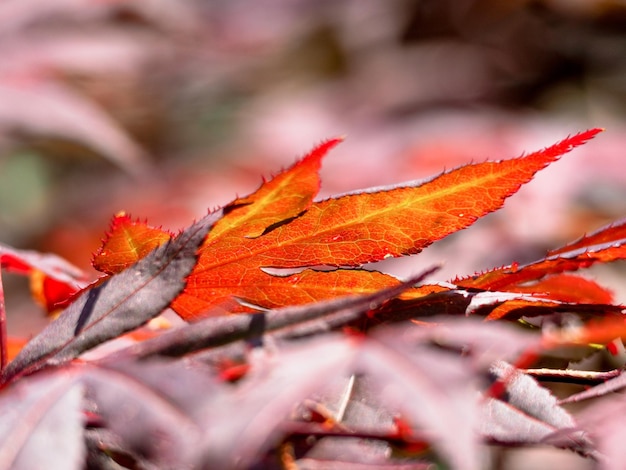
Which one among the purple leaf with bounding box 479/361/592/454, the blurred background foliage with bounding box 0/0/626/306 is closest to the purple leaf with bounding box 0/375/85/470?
the purple leaf with bounding box 479/361/592/454

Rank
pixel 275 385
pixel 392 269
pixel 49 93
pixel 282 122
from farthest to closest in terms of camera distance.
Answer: pixel 282 122
pixel 49 93
pixel 392 269
pixel 275 385

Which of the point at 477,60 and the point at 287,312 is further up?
the point at 477,60

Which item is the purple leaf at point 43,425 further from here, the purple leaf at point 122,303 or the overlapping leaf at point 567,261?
the overlapping leaf at point 567,261

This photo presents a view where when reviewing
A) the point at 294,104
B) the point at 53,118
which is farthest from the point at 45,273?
the point at 294,104

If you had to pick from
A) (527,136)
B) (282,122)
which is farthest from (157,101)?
(527,136)

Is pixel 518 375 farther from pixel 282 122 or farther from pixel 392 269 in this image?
pixel 282 122

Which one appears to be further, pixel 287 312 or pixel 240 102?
pixel 240 102

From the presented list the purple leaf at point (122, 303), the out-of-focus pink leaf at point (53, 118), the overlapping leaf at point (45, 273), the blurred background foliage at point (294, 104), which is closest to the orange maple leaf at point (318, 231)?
the purple leaf at point (122, 303)
